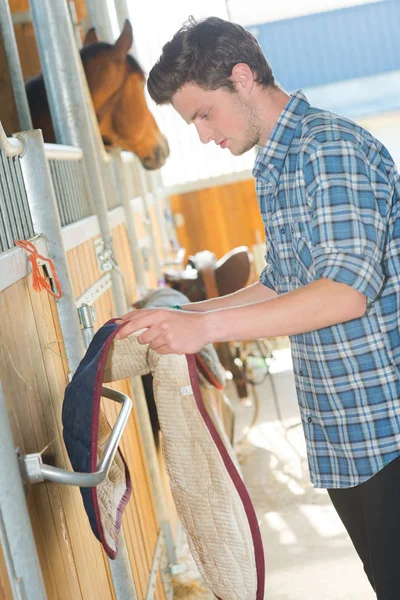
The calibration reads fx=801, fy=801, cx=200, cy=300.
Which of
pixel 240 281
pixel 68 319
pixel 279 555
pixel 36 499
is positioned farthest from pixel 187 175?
pixel 36 499

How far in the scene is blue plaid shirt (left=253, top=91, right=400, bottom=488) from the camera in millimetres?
1233

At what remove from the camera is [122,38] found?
2.87 metres

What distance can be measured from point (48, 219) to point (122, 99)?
5.58 ft

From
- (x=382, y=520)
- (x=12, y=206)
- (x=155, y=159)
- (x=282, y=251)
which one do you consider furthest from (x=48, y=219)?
(x=155, y=159)

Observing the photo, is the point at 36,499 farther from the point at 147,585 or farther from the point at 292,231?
the point at 147,585

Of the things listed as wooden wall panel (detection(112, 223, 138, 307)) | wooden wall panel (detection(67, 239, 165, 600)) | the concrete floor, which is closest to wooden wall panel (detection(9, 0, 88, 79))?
wooden wall panel (detection(112, 223, 138, 307))

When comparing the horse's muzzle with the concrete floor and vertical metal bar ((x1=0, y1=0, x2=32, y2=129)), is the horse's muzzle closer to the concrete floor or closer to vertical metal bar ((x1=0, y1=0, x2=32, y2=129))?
vertical metal bar ((x1=0, y1=0, x2=32, y2=129))

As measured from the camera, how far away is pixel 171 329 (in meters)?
1.24

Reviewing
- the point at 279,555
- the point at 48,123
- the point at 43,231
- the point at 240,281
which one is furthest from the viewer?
the point at 240,281

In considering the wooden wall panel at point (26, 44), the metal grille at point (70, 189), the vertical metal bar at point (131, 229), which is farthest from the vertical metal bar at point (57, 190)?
the wooden wall panel at point (26, 44)

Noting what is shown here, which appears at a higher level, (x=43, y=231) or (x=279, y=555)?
(x=43, y=231)

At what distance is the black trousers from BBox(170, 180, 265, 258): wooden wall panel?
466 centimetres

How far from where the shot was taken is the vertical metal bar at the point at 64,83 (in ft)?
6.79

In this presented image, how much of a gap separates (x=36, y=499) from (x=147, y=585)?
49.4 inches
